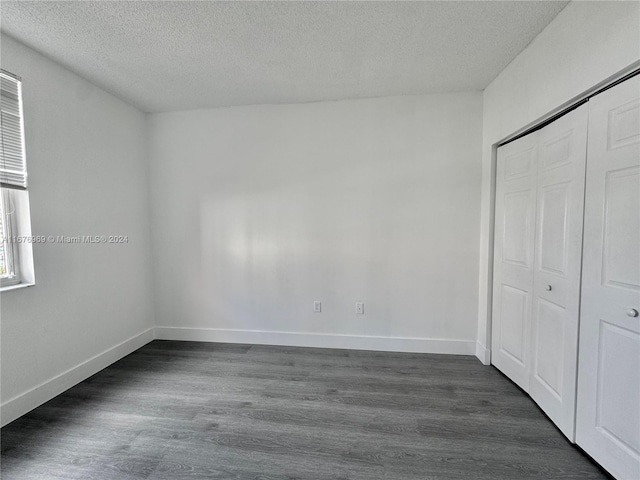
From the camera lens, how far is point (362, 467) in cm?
148

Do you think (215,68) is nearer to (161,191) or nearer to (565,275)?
(161,191)

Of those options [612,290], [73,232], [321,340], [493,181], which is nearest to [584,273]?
[612,290]

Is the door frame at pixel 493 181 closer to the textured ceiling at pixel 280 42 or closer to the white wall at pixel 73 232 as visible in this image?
the textured ceiling at pixel 280 42

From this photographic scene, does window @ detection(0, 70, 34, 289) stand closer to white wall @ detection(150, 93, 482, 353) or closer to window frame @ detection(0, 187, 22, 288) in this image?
window frame @ detection(0, 187, 22, 288)

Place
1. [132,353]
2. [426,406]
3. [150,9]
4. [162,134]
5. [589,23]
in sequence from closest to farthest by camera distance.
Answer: [589,23], [150,9], [426,406], [132,353], [162,134]

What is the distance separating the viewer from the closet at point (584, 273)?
1.31m

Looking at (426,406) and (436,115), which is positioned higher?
(436,115)

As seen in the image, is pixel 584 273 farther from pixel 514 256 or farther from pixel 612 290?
pixel 514 256

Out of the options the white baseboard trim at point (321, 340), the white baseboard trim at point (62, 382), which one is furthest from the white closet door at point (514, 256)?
the white baseboard trim at point (62, 382)

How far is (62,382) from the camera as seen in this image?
7.09 feet

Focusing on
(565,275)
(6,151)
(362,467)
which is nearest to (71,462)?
(362,467)

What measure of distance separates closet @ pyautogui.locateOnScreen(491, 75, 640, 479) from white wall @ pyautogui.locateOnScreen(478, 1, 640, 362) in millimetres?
130

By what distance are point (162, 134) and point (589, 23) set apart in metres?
3.69

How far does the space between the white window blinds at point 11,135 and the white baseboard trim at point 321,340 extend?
2.04 m
